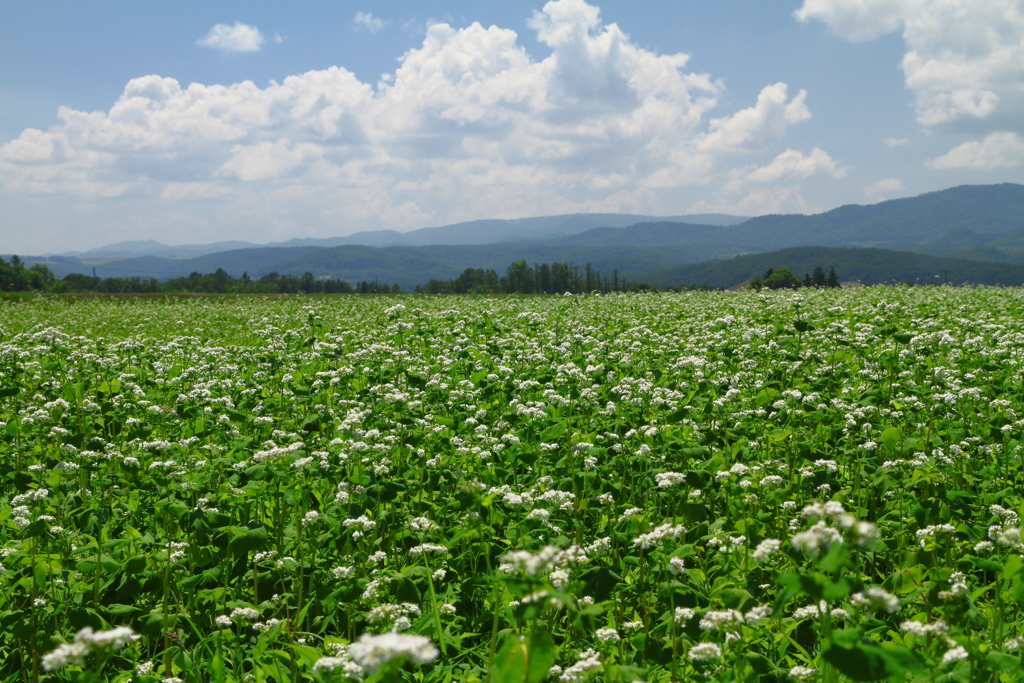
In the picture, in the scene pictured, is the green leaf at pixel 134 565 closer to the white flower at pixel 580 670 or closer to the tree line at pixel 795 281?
the white flower at pixel 580 670

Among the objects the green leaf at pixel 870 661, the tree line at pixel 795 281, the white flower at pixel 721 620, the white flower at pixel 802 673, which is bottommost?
the white flower at pixel 802 673

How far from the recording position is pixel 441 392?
A: 32.0ft

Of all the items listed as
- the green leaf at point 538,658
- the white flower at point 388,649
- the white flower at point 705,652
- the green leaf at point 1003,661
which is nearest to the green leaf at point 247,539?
the white flower at point 388,649

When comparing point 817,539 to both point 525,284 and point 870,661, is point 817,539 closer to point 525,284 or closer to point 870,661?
point 870,661

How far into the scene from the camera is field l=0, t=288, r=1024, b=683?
349 centimetres

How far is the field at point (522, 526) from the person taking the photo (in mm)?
3486

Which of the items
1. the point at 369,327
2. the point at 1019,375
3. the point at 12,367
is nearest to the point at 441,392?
the point at 12,367

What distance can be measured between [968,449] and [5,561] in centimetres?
1032

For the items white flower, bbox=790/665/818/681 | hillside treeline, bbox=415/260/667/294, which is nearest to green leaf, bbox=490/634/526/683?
white flower, bbox=790/665/818/681

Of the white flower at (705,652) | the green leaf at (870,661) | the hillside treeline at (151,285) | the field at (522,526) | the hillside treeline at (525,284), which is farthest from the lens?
the hillside treeline at (525,284)

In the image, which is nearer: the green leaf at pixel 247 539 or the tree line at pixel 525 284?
the green leaf at pixel 247 539

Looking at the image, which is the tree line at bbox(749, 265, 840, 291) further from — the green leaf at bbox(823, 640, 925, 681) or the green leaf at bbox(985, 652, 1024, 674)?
the green leaf at bbox(823, 640, 925, 681)

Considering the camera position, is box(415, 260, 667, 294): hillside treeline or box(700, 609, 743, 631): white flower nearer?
box(700, 609, 743, 631): white flower

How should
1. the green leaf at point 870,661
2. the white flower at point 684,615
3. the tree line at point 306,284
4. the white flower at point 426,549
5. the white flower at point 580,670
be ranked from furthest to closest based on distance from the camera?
the tree line at point 306,284 < the white flower at point 426,549 < the white flower at point 684,615 < the white flower at point 580,670 < the green leaf at point 870,661
